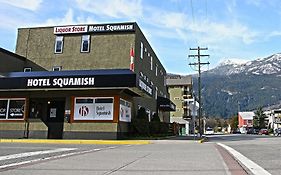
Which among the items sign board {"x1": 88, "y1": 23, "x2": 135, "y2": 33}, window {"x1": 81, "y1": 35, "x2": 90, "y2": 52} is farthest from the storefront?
window {"x1": 81, "y1": 35, "x2": 90, "y2": 52}

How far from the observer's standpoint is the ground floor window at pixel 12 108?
92.6 feet

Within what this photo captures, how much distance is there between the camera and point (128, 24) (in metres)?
31.6

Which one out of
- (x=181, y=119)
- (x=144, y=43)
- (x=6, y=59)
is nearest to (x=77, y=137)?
(x=6, y=59)

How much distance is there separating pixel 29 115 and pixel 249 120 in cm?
13348

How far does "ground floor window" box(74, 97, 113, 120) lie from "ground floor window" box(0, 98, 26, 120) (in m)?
4.57

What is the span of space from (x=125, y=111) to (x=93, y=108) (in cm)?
303

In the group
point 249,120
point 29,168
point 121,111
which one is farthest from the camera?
point 249,120

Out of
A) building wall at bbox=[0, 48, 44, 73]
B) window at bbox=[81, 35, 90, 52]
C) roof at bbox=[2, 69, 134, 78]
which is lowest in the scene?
roof at bbox=[2, 69, 134, 78]

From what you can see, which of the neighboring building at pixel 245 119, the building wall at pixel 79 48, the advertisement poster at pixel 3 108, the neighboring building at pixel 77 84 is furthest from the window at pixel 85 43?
the neighboring building at pixel 245 119

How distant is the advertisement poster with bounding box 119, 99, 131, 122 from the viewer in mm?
27344

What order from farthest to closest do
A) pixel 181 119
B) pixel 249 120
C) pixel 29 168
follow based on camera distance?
pixel 249 120, pixel 181 119, pixel 29 168

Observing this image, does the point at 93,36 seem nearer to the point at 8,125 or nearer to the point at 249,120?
the point at 8,125

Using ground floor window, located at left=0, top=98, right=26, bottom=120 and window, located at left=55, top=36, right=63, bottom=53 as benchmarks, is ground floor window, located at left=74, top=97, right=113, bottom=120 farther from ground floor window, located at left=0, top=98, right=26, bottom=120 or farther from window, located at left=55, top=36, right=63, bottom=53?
window, located at left=55, top=36, right=63, bottom=53

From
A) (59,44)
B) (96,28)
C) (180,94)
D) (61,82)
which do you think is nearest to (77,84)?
(61,82)
